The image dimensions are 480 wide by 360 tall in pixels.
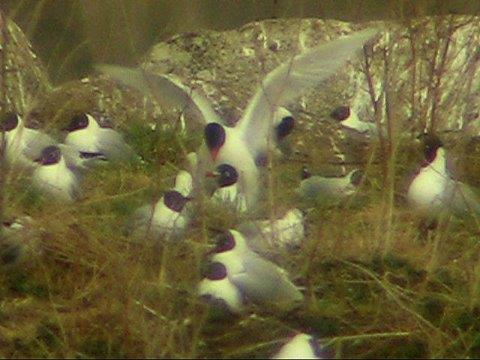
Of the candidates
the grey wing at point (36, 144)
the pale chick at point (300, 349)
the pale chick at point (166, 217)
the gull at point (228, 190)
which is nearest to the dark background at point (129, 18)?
the grey wing at point (36, 144)

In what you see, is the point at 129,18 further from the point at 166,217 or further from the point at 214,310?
the point at 214,310

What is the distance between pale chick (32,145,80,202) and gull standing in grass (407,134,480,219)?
4.95 ft

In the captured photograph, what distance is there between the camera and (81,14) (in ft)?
27.7

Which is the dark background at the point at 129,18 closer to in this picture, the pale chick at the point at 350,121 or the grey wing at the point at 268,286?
the pale chick at the point at 350,121

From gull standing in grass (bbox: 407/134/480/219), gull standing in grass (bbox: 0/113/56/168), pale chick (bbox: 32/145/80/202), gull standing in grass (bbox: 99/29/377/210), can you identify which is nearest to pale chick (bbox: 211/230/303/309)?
gull standing in grass (bbox: 407/134/480/219)

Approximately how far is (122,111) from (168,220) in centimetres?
306

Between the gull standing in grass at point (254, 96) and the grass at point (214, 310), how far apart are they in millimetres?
474

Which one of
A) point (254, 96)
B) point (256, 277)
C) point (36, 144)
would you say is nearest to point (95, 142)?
point (36, 144)

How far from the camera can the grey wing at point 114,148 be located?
7058 mm

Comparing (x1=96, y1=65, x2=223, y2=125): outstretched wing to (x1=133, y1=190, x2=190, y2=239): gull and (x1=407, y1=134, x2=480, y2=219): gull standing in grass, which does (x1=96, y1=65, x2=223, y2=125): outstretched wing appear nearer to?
(x1=133, y1=190, x2=190, y2=239): gull

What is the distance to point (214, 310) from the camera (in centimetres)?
473

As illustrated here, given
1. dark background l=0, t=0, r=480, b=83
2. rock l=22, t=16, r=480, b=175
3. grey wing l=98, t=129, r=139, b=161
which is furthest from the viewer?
dark background l=0, t=0, r=480, b=83

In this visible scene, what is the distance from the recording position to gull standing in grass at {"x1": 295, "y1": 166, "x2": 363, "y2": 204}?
6.16 m

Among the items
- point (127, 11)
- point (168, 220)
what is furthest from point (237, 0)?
point (168, 220)
